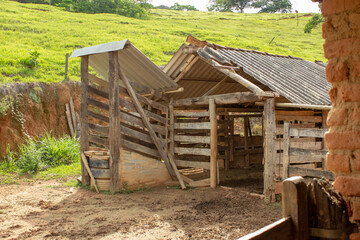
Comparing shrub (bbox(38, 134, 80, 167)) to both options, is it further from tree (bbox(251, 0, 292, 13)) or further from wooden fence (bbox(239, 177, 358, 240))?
tree (bbox(251, 0, 292, 13))

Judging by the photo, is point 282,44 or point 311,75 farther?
point 282,44

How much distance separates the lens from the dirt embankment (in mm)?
12633

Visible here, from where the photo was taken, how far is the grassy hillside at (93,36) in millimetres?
18067

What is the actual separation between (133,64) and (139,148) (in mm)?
2196

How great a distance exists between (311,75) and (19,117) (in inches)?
387

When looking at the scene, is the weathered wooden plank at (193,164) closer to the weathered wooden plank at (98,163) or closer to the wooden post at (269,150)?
the wooden post at (269,150)

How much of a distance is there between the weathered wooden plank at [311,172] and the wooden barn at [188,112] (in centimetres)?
2

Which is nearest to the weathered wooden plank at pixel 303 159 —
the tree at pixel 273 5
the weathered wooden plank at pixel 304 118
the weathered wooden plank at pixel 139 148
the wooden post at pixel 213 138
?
the weathered wooden plank at pixel 304 118

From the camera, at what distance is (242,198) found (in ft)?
27.1

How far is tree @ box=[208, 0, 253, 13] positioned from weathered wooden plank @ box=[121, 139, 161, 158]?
200 feet

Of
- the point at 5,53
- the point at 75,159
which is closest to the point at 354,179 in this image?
the point at 75,159

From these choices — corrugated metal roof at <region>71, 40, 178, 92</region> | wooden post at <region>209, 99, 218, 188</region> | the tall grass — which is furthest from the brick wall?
the tall grass

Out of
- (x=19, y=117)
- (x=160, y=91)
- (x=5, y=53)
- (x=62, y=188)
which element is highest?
(x=5, y=53)

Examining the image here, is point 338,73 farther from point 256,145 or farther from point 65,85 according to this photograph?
point 65,85
